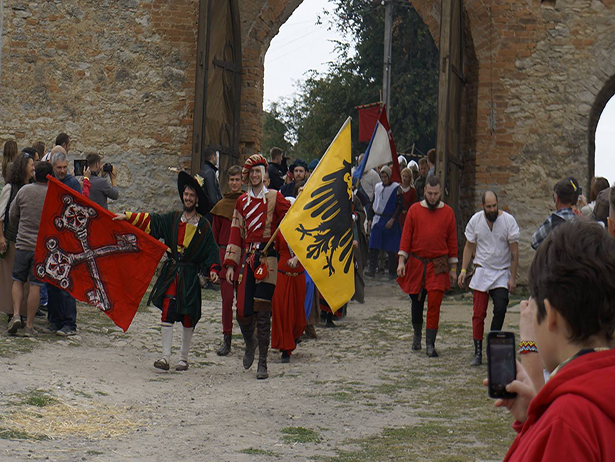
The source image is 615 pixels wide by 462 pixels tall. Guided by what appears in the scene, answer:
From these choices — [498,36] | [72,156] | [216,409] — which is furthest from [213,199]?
[216,409]

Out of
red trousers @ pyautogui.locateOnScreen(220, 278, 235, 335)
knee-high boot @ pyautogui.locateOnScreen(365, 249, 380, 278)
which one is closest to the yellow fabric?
red trousers @ pyautogui.locateOnScreen(220, 278, 235, 335)

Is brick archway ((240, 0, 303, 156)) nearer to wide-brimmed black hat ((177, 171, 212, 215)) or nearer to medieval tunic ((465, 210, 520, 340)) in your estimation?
wide-brimmed black hat ((177, 171, 212, 215))

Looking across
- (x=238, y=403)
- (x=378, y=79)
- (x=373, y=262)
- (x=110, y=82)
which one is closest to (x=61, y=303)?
(x=238, y=403)

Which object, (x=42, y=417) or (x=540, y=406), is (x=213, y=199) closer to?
(x=42, y=417)

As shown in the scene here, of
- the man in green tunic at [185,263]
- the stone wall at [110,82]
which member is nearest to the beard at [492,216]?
the man in green tunic at [185,263]

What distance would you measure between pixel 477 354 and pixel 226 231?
293cm

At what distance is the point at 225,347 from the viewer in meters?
9.06

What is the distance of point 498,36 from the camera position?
44.1 ft

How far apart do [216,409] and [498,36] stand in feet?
28.7

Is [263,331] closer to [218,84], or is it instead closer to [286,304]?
[286,304]

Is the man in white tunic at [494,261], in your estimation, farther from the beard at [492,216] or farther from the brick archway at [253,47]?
the brick archway at [253,47]

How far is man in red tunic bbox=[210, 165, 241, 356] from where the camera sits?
9086 millimetres

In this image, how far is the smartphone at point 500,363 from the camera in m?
2.14

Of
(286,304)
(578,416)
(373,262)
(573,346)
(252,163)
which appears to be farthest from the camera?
(373,262)
